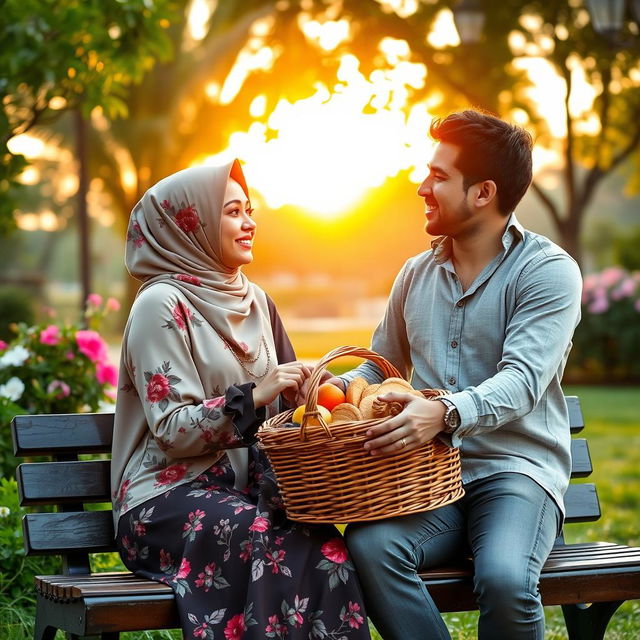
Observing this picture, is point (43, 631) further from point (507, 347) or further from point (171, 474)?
point (507, 347)

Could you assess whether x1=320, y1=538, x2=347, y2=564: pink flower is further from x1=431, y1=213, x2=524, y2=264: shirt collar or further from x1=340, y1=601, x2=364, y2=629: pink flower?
x1=431, y1=213, x2=524, y2=264: shirt collar

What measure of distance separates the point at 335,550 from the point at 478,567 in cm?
43

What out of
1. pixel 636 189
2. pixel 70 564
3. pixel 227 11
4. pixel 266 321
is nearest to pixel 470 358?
pixel 266 321

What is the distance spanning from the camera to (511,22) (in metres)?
17.1

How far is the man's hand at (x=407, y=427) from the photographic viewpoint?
122 inches

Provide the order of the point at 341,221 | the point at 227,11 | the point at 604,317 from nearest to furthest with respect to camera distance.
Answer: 1. the point at 604,317
2. the point at 227,11
3. the point at 341,221

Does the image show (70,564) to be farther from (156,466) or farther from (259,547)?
(259,547)

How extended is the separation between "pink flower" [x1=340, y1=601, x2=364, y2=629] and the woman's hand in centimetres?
68

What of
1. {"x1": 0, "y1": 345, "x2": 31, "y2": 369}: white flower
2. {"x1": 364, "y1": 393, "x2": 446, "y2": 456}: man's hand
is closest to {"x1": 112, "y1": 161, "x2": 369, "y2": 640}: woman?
{"x1": 364, "y1": 393, "x2": 446, "y2": 456}: man's hand

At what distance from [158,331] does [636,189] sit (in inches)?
827

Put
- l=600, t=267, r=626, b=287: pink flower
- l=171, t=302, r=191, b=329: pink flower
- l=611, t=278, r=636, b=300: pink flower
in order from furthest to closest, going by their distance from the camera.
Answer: l=600, t=267, r=626, b=287: pink flower
l=611, t=278, r=636, b=300: pink flower
l=171, t=302, r=191, b=329: pink flower

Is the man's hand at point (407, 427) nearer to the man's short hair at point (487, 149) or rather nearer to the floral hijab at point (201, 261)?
the floral hijab at point (201, 261)

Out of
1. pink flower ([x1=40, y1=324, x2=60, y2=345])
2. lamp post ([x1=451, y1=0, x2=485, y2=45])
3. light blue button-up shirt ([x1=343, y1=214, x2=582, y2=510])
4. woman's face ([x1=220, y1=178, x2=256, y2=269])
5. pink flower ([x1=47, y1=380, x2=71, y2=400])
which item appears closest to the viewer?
light blue button-up shirt ([x1=343, y1=214, x2=582, y2=510])

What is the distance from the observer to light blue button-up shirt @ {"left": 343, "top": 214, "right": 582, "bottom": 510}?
11.4 ft
